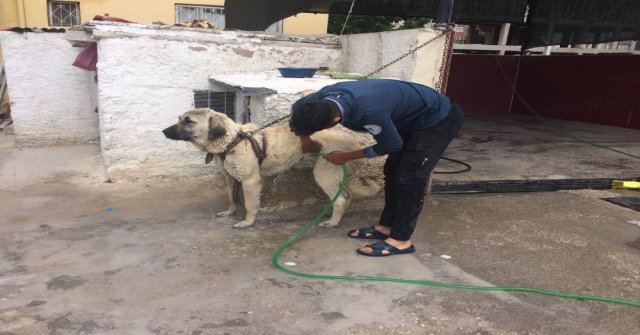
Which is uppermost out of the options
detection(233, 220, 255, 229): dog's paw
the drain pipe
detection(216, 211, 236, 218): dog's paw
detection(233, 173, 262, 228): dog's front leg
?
the drain pipe

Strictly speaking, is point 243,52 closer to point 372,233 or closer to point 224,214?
point 224,214

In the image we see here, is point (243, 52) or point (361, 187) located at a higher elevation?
point (243, 52)

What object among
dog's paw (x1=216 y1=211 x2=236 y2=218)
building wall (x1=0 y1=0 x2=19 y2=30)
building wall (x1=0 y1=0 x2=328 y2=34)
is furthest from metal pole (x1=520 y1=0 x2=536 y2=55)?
building wall (x1=0 y1=0 x2=19 y2=30)

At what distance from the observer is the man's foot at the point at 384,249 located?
368 cm

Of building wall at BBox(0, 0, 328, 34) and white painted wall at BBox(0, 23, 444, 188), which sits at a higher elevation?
building wall at BBox(0, 0, 328, 34)

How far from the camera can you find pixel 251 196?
13.6 feet

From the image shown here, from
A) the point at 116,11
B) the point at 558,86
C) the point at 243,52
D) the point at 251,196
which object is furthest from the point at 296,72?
the point at 558,86

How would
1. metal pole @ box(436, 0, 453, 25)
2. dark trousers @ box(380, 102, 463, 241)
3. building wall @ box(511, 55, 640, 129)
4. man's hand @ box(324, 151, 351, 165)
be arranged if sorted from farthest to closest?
building wall @ box(511, 55, 640, 129) < metal pole @ box(436, 0, 453, 25) < man's hand @ box(324, 151, 351, 165) < dark trousers @ box(380, 102, 463, 241)

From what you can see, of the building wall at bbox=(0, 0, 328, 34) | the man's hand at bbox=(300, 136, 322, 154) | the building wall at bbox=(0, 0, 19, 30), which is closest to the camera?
the man's hand at bbox=(300, 136, 322, 154)

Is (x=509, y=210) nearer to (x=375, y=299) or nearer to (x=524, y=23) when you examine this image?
(x=375, y=299)

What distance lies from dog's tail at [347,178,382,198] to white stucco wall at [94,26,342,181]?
231 cm

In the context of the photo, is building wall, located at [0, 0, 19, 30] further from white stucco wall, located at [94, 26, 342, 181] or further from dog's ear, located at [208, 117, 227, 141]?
dog's ear, located at [208, 117, 227, 141]

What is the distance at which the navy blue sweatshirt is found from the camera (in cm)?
311

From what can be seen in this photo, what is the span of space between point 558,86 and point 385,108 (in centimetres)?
1098
